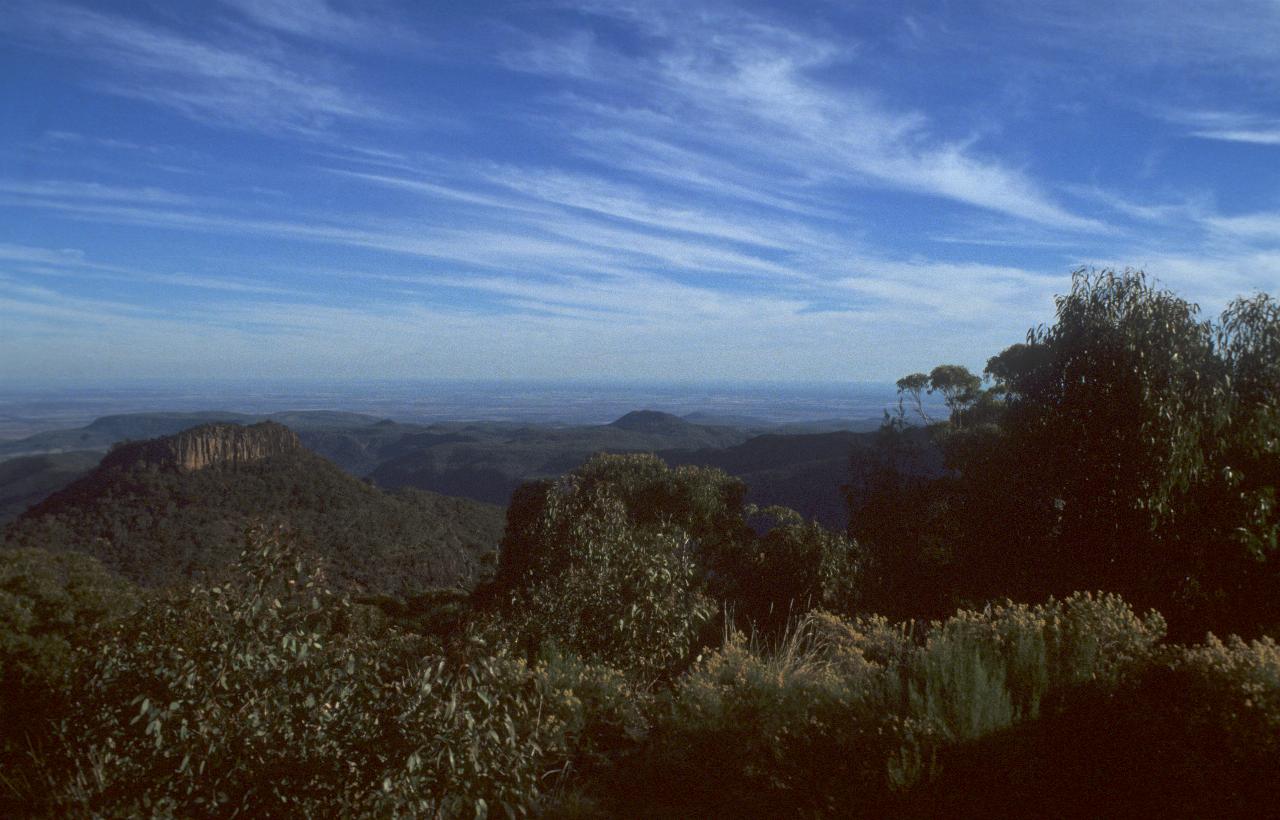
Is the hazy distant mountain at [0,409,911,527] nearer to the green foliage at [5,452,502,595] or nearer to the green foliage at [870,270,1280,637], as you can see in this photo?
the green foliage at [5,452,502,595]

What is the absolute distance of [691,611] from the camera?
7551 mm

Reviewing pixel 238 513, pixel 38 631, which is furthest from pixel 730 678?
pixel 238 513

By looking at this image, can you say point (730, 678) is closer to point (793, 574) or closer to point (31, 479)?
point (793, 574)

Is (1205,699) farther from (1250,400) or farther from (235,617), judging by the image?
(1250,400)

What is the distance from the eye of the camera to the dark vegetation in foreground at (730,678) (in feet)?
10.8

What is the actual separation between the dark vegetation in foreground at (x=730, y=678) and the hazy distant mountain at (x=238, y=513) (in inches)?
967

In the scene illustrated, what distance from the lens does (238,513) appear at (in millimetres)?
37688

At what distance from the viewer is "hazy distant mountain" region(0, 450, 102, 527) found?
1933 inches

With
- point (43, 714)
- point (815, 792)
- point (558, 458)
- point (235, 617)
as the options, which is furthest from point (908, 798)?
point (558, 458)

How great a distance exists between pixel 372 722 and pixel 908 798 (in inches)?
106

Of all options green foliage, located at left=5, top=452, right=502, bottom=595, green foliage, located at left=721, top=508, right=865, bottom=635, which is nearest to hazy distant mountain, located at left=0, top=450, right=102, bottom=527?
green foliage, located at left=5, top=452, right=502, bottom=595

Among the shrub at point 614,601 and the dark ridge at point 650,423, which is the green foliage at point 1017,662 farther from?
the dark ridge at point 650,423

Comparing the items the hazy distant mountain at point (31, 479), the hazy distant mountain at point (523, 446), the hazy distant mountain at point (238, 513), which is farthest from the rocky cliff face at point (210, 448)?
the hazy distant mountain at point (523, 446)

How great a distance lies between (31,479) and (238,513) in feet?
81.2
